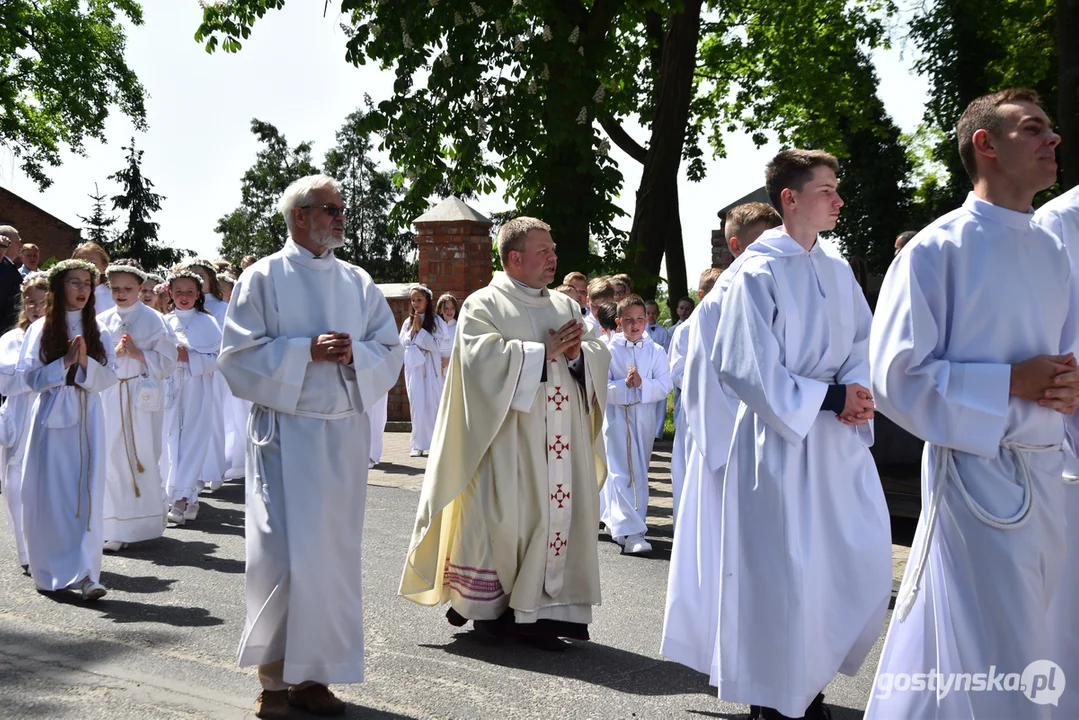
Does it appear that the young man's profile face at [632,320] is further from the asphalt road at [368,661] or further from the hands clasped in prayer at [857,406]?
the hands clasped in prayer at [857,406]

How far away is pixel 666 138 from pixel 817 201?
1224 centimetres

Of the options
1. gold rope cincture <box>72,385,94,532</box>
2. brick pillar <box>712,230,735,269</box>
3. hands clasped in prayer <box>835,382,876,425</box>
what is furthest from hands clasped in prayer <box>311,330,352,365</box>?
brick pillar <box>712,230,735,269</box>

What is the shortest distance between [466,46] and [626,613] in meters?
8.07

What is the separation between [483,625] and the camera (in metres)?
6.54

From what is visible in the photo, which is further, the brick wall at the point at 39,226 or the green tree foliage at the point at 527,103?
the brick wall at the point at 39,226

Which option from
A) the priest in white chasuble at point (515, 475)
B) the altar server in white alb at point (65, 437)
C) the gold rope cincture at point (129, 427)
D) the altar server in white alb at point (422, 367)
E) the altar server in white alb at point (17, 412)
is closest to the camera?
the priest in white chasuble at point (515, 475)

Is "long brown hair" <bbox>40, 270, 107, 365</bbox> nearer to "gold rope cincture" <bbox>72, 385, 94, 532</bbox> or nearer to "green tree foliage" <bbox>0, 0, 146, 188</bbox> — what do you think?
"gold rope cincture" <bbox>72, 385, 94, 532</bbox>

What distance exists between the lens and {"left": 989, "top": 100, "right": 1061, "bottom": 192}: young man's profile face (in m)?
3.68

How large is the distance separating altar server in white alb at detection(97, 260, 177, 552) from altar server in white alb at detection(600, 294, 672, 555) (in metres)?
3.42

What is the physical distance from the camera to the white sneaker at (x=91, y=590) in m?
7.26

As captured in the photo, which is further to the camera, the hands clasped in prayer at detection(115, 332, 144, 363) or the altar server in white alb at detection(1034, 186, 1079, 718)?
the hands clasped in prayer at detection(115, 332, 144, 363)

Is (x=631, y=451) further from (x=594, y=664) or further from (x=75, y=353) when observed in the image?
(x=75, y=353)

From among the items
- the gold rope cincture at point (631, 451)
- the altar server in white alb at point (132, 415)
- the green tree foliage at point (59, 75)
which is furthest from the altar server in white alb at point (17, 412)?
the green tree foliage at point (59, 75)

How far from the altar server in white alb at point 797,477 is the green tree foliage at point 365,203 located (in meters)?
58.6
